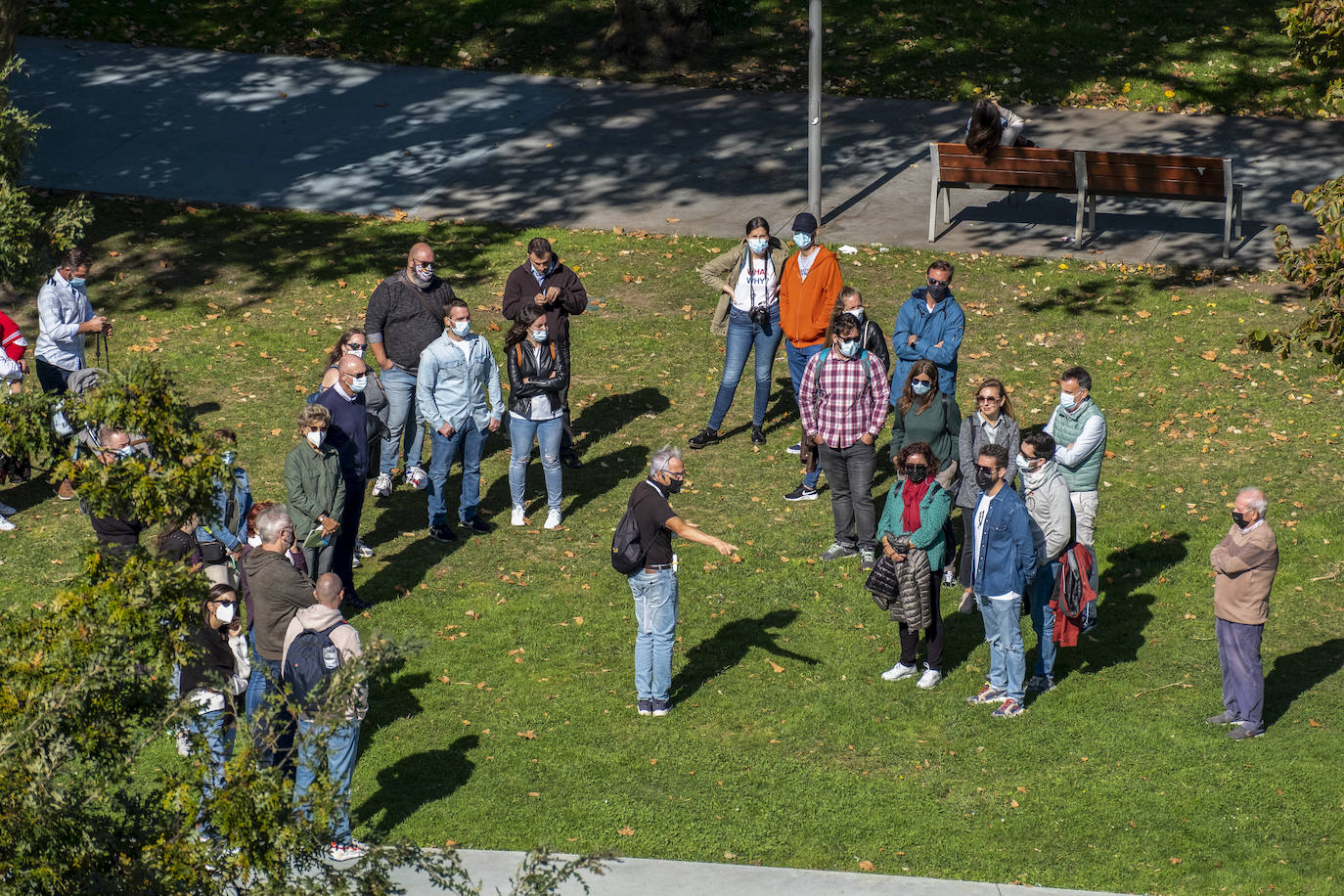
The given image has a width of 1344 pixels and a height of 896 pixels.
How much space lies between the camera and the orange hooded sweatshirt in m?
12.9

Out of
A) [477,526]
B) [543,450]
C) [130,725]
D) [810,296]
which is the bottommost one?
[477,526]

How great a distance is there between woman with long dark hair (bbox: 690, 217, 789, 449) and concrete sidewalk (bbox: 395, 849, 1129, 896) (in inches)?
229

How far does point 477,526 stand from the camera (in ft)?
40.3

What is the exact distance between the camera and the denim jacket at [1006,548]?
935cm

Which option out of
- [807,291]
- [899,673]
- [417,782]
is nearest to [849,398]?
[807,291]

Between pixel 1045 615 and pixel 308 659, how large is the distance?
480 cm

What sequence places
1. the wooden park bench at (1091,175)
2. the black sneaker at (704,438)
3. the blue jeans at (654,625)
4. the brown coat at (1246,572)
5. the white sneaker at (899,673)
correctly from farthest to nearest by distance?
1. the wooden park bench at (1091,175)
2. the black sneaker at (704,438)
3. the white sneaker at (899,673)
4. the blue jeans at (654,625)
5. the brown coat at (1246,572)

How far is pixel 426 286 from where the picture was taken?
494 inches

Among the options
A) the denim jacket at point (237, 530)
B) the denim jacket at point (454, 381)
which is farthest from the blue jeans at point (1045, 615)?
the denim jacket at point (237, 530)

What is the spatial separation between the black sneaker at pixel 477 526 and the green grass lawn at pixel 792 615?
0.14 meters

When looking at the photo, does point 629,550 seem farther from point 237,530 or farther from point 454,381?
point 454,381

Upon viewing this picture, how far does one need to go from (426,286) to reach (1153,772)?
6.87 metres

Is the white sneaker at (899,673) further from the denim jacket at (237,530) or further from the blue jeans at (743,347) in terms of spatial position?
the denim jacket at (237,530)

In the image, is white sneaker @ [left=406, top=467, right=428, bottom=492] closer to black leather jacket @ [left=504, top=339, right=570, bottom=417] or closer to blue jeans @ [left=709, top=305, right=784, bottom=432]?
black leather jacket @ [left=504, top=339, right=570, bottom=417]
